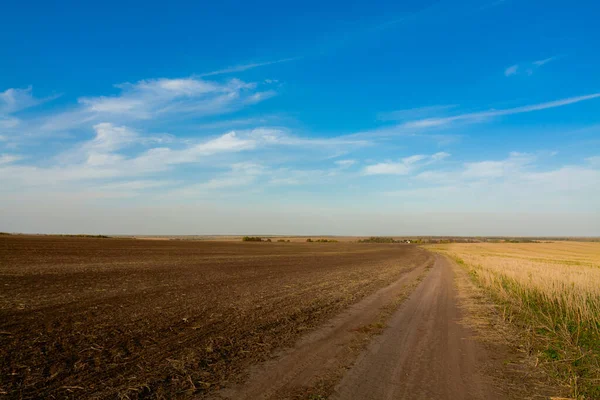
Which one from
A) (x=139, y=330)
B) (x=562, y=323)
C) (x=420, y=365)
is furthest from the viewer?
(x=562, y=323)

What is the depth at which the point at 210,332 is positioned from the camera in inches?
366

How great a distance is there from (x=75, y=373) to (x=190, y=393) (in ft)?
7.62

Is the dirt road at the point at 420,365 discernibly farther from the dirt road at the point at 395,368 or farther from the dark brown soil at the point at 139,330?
the dark brown soil at the point at 139,330

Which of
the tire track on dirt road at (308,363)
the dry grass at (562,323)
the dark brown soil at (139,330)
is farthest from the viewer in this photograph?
the dry grass at (562,323)

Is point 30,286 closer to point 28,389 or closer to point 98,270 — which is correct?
point 98,270

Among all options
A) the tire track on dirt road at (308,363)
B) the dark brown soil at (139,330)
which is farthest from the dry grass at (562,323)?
the dark brown soil at (139,330)

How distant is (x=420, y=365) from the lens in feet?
23.4

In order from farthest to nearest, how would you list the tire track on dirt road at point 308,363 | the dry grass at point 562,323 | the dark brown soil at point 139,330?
the dry grass at point 562,323 < the dark brown soil at point 139,330 < the tire track on dirt road at point 308,363

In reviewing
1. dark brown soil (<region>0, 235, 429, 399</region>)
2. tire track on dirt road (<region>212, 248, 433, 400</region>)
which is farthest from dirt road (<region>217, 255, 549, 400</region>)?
dark brown soil (<region>0, 235, 429, 399</region>)

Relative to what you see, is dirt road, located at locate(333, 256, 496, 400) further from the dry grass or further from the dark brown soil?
the dark brown soil

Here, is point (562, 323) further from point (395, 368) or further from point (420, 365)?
point (395, 368)

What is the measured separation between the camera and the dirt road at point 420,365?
5.82 metres

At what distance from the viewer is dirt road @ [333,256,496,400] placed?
5.82 metres

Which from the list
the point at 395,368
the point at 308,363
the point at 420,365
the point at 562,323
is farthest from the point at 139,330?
the point at 562,323
